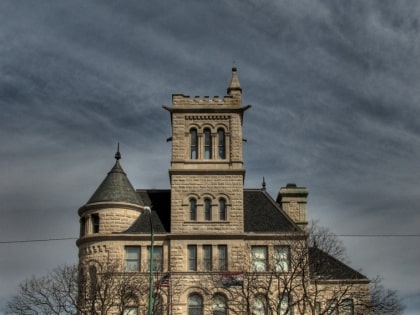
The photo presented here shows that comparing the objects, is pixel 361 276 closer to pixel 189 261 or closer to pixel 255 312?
pixel 255 312

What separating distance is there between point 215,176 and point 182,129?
471 centimetres

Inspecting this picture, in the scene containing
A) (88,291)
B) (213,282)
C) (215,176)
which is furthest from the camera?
(215,176)

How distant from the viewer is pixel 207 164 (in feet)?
180

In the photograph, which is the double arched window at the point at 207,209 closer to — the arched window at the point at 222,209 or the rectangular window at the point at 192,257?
the arched window at the point at 222,209

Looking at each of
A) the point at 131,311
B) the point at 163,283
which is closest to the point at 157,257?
the point at 131,311

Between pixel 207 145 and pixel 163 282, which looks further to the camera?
→ pixel 207 145

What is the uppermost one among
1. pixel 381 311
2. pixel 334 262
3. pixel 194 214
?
pixel 194 214

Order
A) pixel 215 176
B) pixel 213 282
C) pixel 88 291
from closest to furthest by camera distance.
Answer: pixel 88 291 → pixel 213 282 → pixel 215 176

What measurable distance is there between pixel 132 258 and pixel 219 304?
724 centimetres

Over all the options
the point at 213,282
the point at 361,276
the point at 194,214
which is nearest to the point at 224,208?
the point at 194,214

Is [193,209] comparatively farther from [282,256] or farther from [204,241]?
[282,256]

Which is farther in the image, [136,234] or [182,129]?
[182,129]

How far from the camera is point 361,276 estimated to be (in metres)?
53.1

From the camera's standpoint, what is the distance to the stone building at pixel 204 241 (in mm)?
48500
